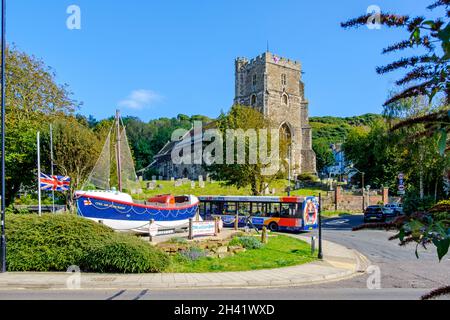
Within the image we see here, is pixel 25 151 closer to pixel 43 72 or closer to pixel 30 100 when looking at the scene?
pixel 30 100

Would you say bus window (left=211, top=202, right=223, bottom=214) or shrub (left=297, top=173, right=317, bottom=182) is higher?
shrub (left=297, top=173, right=317, bottom=182)

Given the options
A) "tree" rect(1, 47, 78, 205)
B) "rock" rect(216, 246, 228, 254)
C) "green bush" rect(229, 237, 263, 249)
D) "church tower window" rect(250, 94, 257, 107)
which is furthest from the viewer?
"church tower window" rect(250, 94, 257, 107)

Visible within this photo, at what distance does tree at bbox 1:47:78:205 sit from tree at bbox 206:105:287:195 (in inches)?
766

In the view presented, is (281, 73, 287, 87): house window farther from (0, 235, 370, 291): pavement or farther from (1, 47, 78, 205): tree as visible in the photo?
(0, 235, 370, 291): pavement

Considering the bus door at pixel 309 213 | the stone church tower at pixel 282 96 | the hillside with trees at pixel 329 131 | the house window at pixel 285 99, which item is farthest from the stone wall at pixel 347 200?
the hillside with trees at pixel 329 131

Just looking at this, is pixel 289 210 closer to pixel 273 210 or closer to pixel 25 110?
pixel 273 210

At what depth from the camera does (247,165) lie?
4506 centimetres

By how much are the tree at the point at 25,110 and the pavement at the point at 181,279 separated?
1941cm

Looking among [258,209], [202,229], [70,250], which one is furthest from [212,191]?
[70,250]

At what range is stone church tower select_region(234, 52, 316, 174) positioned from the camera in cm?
7638

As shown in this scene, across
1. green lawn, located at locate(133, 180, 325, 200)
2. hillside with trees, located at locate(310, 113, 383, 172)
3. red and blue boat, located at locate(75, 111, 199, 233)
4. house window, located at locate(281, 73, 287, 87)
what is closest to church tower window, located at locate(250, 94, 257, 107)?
house window, located at locate(281, 73, 287, 87)

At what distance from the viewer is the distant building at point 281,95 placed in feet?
251

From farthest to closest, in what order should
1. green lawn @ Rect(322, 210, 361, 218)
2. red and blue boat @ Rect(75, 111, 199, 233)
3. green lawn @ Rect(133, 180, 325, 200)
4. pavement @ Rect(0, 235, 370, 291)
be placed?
green lawn @ Rect(133, 180, 325, 200) < green lawn @ Rect(322, 210, 361, 218) < red and blue boat @ Rect(75, 111, 199, 233) < pavement @ Rect(0, 235, 370, 291)

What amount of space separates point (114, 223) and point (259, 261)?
1006 centimetres
